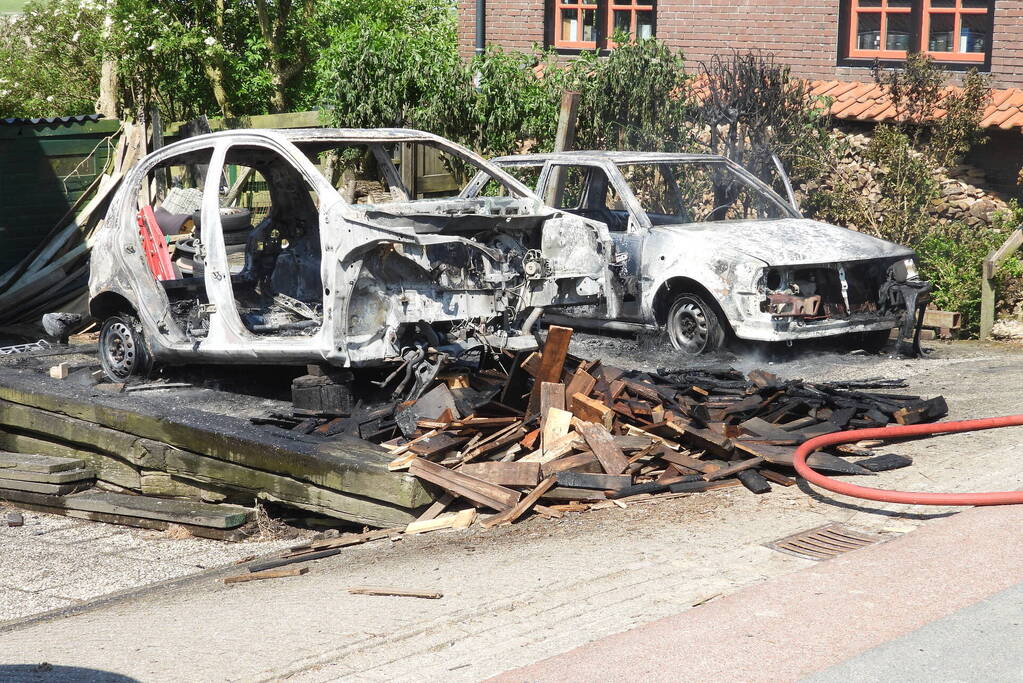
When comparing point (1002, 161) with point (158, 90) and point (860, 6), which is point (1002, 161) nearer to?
point (860, 6)

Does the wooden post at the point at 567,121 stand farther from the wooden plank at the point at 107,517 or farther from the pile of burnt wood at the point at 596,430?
the wooden plank at the point at 107,517

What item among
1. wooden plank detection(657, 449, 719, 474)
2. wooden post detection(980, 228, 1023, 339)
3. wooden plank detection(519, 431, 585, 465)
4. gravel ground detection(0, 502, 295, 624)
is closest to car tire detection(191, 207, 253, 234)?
gravel ground detection(0, 502, 295, 624)

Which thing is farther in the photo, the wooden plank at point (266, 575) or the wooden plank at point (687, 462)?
the wooden plank at point (687, 462)

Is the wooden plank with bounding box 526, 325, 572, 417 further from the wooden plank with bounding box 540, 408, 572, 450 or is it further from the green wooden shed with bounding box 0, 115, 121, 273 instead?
the green wooden shed with bounding box 0, 115, 121, 273

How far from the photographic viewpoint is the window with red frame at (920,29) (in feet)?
48.4

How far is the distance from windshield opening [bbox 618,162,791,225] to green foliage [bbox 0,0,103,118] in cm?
1226

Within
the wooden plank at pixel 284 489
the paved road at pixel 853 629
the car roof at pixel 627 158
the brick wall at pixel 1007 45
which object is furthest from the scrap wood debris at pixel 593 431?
the brick wall at pixel 1007 45

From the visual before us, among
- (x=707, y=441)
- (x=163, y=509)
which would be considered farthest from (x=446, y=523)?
(x=163, y=509)

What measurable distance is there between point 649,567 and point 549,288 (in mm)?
3123

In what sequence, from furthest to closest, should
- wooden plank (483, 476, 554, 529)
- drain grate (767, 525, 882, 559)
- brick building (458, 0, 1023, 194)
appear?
brick building (458, 0, 1023, 194), wooden plank (483, 476, 554, 529), drain grate (767, 525, 882, 559)

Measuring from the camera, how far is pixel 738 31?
16719 mm

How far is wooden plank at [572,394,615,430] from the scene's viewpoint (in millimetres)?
7176

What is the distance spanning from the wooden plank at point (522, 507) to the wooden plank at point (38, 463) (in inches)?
157

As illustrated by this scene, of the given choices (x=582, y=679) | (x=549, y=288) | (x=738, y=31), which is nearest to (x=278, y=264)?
(x=549, y=288)
